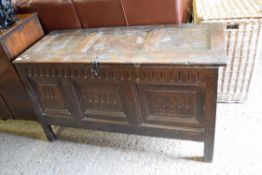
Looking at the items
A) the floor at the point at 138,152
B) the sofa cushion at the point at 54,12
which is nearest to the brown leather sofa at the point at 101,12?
the sofa cushion at the point at 54,12

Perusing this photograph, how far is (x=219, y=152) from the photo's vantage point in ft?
4.71

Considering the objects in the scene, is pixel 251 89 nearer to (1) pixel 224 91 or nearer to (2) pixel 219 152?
(1) pixel 224 91

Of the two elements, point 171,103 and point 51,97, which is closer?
point 171,103

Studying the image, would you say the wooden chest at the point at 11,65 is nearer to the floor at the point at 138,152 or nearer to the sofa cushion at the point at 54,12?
the sofa cushion at the point at 54,12

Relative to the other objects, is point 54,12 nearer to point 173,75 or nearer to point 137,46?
point 137,46

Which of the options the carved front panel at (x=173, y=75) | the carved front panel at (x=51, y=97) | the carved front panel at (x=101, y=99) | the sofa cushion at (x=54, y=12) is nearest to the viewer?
the carved front panel at (x=173, y=75)

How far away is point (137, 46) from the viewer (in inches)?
50.3

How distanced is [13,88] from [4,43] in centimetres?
37

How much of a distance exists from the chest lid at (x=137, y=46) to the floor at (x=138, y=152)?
63 cm

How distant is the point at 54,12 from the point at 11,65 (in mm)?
420

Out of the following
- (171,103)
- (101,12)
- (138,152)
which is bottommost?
(138,152)

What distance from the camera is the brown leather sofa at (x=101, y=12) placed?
1.39 metres

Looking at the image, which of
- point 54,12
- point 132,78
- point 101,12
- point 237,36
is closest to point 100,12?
point 101,12

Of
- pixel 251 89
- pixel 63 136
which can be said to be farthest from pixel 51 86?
pixel 251 89
